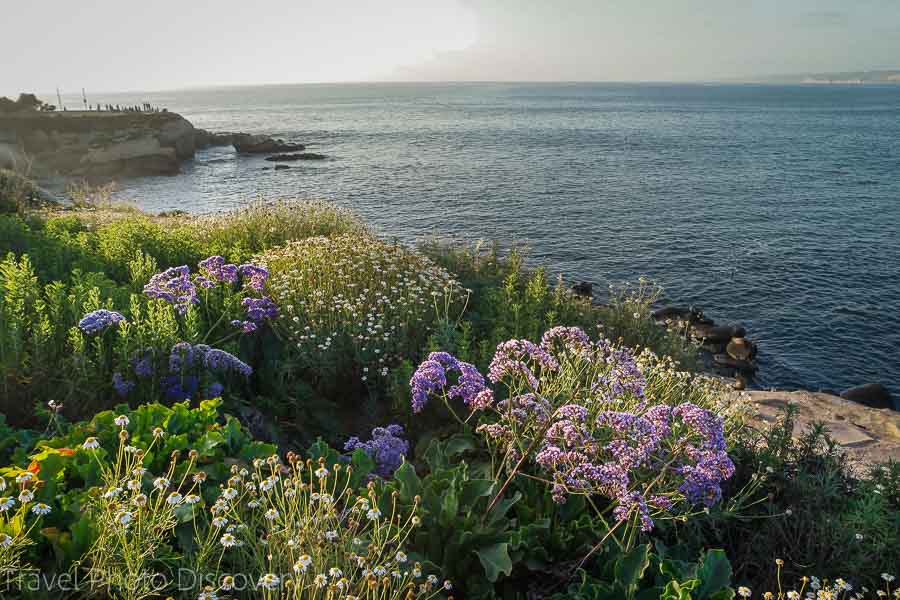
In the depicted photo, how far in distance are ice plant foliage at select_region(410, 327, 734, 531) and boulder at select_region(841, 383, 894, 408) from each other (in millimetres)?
12721

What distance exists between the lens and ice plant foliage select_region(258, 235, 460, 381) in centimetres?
720

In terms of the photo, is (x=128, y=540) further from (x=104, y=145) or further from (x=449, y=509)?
(x=104, y=145)

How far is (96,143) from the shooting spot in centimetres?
5550

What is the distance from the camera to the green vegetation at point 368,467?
2.96 metres

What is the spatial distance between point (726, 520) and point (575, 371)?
174 centimetres

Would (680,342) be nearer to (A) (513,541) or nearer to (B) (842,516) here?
(B) (842,516)

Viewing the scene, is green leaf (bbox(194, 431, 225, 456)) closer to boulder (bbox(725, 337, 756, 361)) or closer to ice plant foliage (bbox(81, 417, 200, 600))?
ice plant foliage (bbox(81, 417, 200, 600))

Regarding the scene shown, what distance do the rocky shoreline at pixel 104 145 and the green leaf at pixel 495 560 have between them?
172ft

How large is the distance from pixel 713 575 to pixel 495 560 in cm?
136

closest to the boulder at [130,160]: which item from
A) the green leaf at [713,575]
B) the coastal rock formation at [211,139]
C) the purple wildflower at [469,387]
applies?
the coastal rock formation at [211,139]

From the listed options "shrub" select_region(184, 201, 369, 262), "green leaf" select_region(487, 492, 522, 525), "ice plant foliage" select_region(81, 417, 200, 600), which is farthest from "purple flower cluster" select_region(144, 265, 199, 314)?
"shrub" select_region(184, 201, 369, 262)

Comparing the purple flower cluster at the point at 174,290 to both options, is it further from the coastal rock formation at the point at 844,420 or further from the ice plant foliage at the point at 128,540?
the coastal rock formation at the point at 844,420

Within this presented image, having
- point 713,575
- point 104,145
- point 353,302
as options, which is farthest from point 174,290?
point 104,145

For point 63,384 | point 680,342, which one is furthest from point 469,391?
point 680,342
